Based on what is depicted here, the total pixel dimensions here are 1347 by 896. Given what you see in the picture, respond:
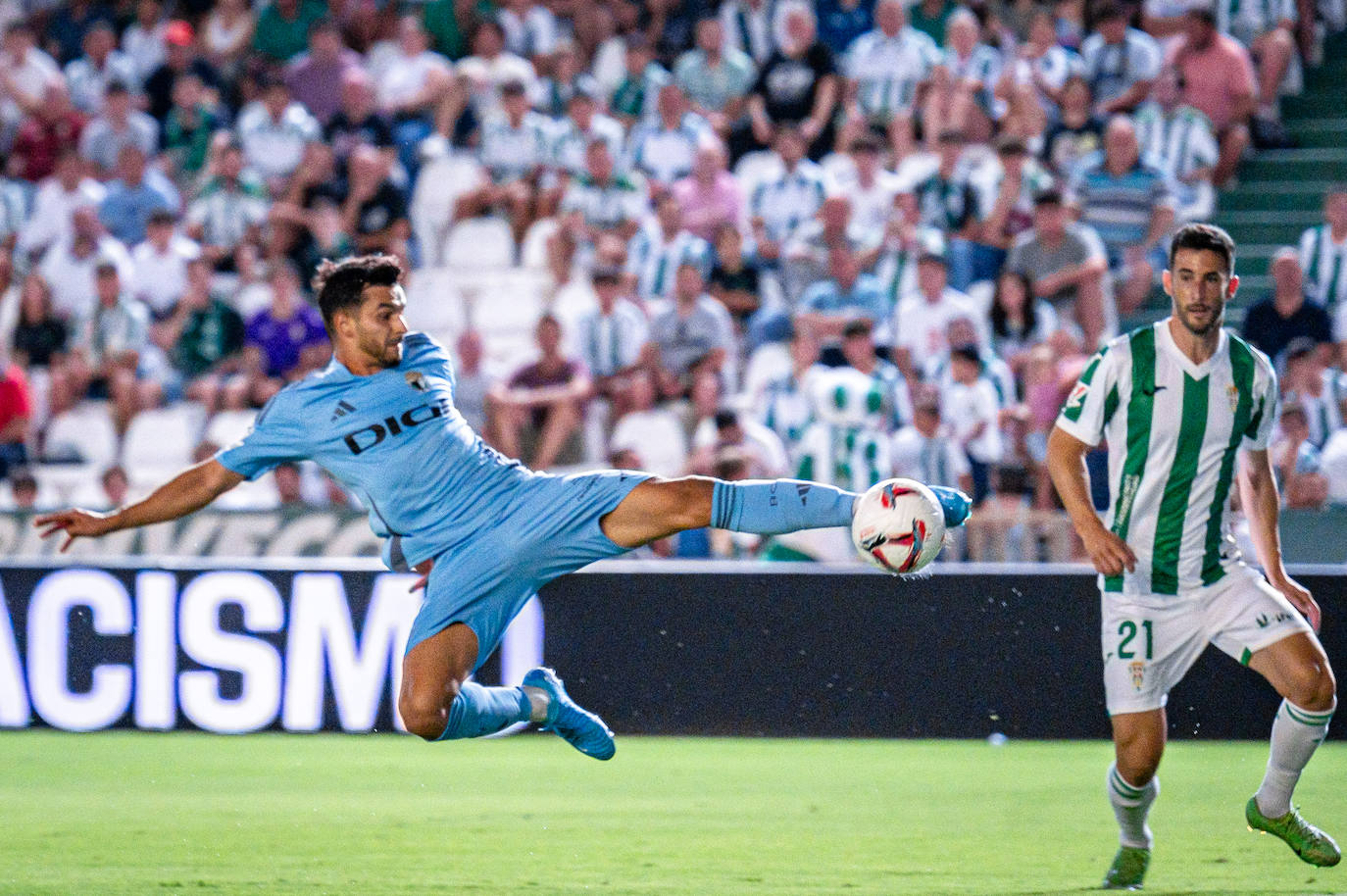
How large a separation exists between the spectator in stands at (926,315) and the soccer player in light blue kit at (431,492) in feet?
20.2

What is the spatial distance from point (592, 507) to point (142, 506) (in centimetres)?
145

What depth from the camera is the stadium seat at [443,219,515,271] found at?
1397cm

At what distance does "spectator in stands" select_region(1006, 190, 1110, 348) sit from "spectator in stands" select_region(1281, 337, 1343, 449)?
4.53ft

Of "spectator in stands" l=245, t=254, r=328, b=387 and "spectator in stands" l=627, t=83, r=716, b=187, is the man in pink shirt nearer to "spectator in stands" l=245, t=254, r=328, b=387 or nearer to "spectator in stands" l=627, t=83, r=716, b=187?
"spectator in stands" l=627, t=83, r=716, b=187

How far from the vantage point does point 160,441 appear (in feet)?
43.4

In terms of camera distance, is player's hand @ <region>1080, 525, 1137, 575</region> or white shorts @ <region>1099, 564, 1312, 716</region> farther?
white shorts @ <region>1099, 564, 1312, 716</region>

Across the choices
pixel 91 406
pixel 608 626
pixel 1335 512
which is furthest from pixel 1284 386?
pixel 91 406

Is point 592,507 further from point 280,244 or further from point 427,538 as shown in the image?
point 280,244

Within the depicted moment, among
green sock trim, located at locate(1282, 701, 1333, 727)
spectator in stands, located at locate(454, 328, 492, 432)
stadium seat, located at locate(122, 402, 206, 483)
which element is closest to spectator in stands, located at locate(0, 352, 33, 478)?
stadium seat, located at locate(122, 402, 206, 483)

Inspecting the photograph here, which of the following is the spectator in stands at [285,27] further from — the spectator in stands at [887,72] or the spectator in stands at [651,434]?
the spectator in stands at [651,434]

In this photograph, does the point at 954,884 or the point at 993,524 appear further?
the point at 993,524

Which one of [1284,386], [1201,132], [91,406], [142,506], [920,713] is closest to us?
[142,506]

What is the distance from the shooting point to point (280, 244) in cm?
1442

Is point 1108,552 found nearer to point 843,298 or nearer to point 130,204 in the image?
point 843,298
